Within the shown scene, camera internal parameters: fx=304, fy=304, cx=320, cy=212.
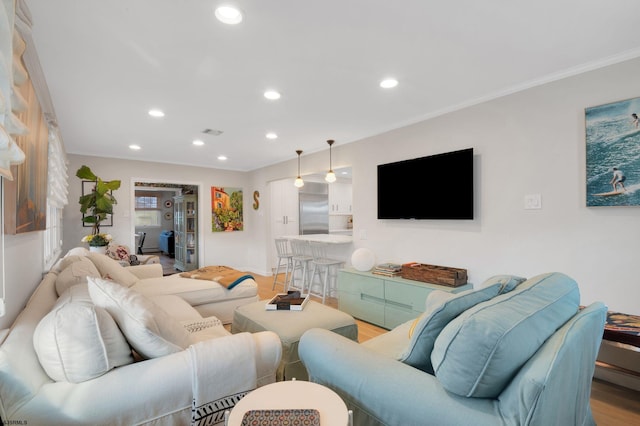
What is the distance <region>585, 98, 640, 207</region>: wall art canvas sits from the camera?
2088 millimetres

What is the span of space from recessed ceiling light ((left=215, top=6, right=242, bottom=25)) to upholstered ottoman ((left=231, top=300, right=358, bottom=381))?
1.95 meters

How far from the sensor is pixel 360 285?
3.66 metres

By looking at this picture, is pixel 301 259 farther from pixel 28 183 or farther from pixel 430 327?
pixel 430 327

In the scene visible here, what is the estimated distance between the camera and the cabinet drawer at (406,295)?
9.94 ft

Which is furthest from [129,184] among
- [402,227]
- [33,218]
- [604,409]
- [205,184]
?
[604,409]

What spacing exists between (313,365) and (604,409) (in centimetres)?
198

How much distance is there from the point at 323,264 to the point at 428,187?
73.5 inches

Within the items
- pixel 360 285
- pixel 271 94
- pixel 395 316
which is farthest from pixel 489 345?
pixel 360 285

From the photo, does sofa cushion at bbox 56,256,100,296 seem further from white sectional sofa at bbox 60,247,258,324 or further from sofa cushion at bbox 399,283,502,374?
sofa cushion at bbox 399,283,502,374

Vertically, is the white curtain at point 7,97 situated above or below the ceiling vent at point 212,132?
below

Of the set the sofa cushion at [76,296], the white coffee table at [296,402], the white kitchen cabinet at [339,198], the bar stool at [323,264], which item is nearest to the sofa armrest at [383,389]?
the white coffee table at [296,402]

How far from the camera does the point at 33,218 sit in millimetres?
1883

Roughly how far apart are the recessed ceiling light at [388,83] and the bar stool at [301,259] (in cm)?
292

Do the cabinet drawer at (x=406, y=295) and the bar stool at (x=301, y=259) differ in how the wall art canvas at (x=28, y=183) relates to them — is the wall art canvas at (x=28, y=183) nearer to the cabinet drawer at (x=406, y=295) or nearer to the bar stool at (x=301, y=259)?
the cabinet drawer at (x=406, y=295)
